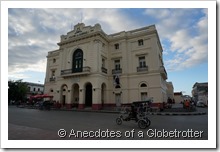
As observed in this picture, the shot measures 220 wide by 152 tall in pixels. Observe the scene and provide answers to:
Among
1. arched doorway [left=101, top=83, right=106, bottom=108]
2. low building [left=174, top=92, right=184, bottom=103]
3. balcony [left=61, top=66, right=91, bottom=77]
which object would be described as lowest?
low building [left=174, top=92, right=184, bottom=103]

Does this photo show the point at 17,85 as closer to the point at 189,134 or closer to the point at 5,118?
the point at 5,118

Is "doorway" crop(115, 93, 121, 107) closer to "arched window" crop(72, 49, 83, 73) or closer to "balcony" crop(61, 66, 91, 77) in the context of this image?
"balcony" crop(61, 66, 91, 77)

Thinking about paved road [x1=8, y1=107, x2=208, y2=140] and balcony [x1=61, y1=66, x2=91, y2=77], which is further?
balcony [x1=61, y1=66, x2=91, y2=77]

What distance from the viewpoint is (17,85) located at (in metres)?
46.8

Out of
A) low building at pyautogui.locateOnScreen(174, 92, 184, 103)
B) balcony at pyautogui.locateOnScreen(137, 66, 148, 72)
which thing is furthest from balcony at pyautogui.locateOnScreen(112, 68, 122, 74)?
low building at pyautogui.locateOnScreen(174, 92, 184, 103)

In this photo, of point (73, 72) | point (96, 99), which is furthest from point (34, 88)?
point (96, 99)

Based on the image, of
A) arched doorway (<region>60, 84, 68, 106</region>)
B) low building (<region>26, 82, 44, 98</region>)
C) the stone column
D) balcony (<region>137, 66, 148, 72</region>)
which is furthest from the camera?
low building (<region>26, 82, 44, 98</region>)

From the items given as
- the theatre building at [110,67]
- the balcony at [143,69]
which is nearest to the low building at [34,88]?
the theatre building at [110,67]

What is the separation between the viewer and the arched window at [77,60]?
24.6 metres

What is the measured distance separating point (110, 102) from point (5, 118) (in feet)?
59.7

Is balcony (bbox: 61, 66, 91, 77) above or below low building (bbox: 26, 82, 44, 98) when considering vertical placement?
above

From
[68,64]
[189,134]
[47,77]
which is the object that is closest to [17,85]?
[47,77]

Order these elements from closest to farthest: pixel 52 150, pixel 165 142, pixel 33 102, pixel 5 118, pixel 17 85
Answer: pixel 52 150 < pixel 165 142 < pixel 5 118 < pixel 33 102 < pixel 17 85

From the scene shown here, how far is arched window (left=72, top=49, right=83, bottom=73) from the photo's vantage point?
24562mm
